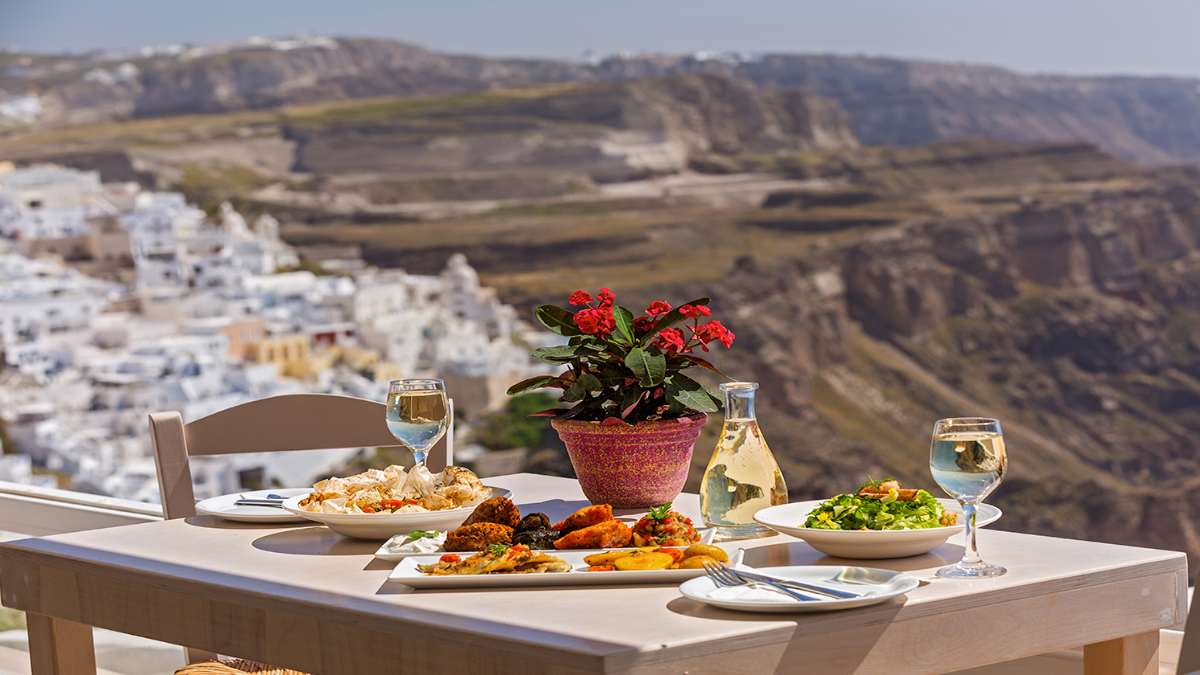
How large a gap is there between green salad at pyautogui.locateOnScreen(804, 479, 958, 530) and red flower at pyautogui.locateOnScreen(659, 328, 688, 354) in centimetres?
27

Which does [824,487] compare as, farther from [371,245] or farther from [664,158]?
[664,158]

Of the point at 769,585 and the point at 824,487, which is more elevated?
the point at 769,585

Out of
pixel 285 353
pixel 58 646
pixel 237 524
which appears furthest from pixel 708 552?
pixel 285 353

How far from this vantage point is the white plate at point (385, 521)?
4.25 ft

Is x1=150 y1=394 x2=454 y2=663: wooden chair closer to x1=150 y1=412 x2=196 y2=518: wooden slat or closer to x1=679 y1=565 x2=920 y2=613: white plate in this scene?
x1=150 y1=412 x2=196 y2=518: wooden slat

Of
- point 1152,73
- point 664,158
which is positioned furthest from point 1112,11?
point 664,158

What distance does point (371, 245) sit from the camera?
44.0 meters

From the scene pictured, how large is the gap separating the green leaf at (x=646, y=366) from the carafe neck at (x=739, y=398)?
11 centimetres

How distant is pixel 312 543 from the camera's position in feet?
4.34

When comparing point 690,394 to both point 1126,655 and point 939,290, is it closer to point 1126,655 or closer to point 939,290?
Result: point 1126,655

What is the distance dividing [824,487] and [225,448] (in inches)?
1350

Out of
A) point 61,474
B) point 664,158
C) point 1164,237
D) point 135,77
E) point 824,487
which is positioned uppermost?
point 135,77

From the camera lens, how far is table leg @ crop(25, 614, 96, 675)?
1.40 meters

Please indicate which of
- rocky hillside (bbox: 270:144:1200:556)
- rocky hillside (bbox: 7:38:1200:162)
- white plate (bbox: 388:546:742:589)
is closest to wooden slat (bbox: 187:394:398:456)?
white plate (bbox: 388:546:742:589)
